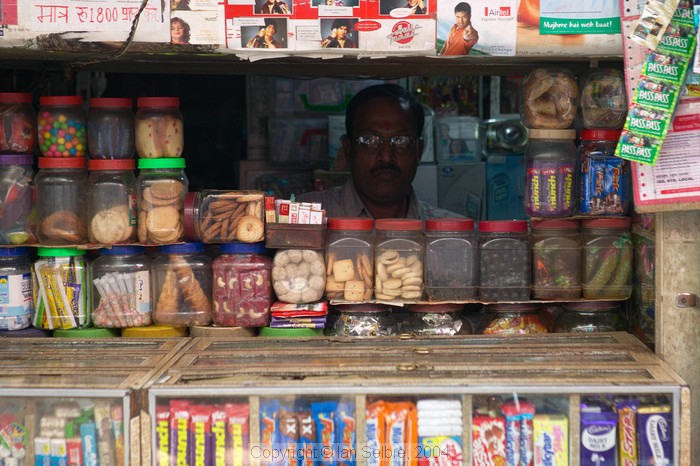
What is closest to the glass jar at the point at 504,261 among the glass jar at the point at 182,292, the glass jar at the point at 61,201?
the glass jar at the point at 182,292

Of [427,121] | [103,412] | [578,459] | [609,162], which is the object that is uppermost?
[427,121]

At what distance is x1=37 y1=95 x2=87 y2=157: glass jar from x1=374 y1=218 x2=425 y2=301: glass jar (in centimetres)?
89

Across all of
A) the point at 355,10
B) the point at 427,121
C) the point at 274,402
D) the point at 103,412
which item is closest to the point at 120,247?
the point at 103,412

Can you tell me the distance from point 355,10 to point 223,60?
45cm

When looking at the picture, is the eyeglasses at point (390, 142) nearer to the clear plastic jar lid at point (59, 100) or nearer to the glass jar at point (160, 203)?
the glass jar at point (160, 203)

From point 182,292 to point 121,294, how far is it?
164 mm

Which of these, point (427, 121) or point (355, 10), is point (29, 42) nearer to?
point (355, 10)

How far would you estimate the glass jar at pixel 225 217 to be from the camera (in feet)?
7.36

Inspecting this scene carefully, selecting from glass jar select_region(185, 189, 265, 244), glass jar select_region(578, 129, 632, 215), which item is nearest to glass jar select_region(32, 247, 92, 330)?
glass jar select_region(185, 189, 265, 244)

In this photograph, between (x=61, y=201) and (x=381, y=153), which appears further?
(x=381, y=153)

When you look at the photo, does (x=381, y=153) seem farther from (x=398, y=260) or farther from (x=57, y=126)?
(x=57, y=126)

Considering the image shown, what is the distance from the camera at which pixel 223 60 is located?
231 cm

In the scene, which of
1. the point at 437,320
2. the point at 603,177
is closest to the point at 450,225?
the point at 437,320

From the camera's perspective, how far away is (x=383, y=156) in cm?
338
